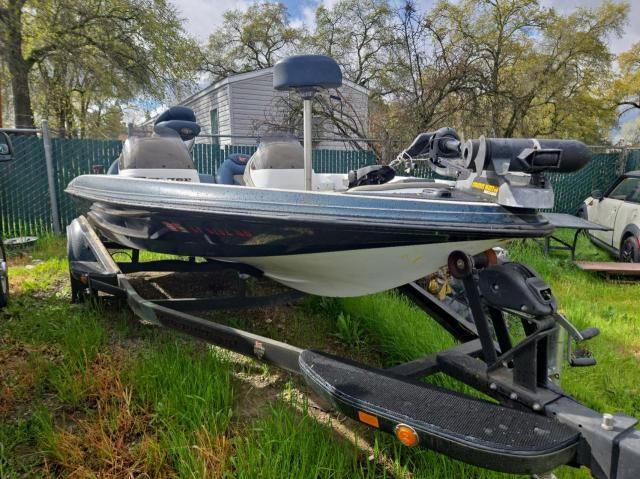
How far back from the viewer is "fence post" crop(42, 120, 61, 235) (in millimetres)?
6801

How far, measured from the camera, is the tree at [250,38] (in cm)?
2439

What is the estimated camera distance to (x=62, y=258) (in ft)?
17.4

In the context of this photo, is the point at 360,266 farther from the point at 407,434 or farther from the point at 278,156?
the point at 278,156

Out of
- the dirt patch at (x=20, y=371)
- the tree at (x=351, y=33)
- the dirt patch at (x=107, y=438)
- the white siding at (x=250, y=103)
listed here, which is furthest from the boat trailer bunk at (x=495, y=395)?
the tree at (x=351, y=33)

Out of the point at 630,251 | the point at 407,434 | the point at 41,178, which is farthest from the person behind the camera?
the point at 41,178

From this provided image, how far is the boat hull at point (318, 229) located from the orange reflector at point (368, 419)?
627mm

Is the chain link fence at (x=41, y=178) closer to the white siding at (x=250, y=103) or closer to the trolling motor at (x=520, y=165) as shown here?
the trolling motor at (x=520, y=165)

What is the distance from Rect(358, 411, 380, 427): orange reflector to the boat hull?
0.63 meters

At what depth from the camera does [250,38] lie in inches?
965

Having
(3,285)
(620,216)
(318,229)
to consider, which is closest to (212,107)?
(620,216)

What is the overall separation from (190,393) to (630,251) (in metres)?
6.07

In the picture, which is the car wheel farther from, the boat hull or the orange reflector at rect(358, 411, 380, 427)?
the orange reflector at rect(358, 411, 380, 427)

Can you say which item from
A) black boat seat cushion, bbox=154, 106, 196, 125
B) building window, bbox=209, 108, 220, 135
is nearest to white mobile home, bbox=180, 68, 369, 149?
building window, bbox=209, 108, 220, 135

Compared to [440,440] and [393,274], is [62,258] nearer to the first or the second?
[393,274]
